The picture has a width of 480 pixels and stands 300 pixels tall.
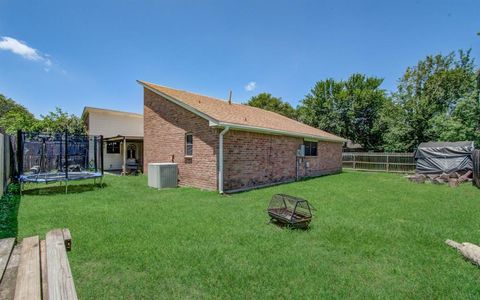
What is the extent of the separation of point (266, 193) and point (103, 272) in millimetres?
6652

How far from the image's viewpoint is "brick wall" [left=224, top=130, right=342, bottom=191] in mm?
A: 9797

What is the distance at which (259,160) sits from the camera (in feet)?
36.6

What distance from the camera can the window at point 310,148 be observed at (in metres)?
15.2

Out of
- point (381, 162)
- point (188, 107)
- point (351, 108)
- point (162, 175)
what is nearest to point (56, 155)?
point (162, 175)

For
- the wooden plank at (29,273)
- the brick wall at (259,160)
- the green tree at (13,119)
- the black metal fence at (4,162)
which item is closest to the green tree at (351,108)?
the brick wall at (259,160)

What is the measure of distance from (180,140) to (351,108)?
75.6ft

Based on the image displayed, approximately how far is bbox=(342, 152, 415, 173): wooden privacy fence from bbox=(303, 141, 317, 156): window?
6.60 meters

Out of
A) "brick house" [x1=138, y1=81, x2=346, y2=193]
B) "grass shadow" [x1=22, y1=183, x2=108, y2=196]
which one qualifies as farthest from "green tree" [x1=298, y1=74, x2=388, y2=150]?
"grass shadow" [x1=22, y1=183, x2=108, y2=196]

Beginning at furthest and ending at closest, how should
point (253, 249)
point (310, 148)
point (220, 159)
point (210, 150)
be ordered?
point (310, 148)
point (210, 150)
point (220, 159)
point (253, 249)

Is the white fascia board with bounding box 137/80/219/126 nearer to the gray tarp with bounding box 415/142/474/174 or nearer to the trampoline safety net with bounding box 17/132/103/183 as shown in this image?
the trampoline safety net with bounding box 17/132/103/183

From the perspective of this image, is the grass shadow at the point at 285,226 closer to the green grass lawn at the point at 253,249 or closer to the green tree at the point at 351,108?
the green grass lawn at the point at 253,249

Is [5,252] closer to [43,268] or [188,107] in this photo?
[43,268]

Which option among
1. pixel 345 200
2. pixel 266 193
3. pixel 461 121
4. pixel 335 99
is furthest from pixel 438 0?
pixel 335 99

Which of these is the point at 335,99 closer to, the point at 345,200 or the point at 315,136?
the point at 315,136
